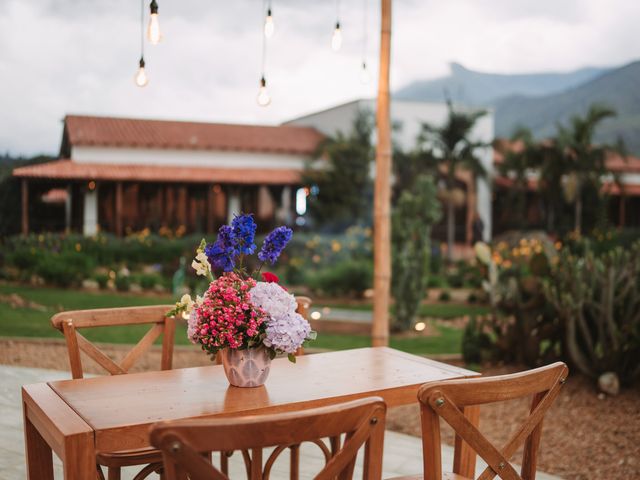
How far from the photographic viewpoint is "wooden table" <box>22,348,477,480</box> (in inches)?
95.1

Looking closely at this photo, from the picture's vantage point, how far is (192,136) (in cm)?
2408

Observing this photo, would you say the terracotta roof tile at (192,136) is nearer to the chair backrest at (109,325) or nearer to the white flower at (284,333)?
the chair backrest at (109,325)

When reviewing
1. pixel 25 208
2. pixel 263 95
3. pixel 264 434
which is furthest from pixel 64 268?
pixel 264 434

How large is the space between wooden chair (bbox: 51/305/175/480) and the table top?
353 millimetres

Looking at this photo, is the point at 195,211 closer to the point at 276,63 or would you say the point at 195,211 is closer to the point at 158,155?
the point at 158,155

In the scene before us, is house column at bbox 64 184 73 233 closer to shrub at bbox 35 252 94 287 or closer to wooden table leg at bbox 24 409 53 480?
shrub at bbox 35 252 94 287

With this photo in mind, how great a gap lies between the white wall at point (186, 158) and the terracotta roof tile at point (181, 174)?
1.02 ft

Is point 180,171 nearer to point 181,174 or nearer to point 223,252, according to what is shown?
point 181,174

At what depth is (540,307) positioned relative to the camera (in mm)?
6867

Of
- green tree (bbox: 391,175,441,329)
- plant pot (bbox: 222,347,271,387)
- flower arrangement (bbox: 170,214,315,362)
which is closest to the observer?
flower arrangement (bbox: 170,214,315,362)

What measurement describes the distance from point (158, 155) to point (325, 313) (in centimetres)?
1251

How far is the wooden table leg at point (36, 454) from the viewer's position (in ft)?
9.56

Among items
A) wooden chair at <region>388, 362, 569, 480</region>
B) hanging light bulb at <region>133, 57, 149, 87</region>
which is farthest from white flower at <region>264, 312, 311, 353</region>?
hanging light bulb at <region>133, 57, 149, 87</region>

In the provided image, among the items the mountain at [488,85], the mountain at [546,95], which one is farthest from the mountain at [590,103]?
the mountain at [488,85]
